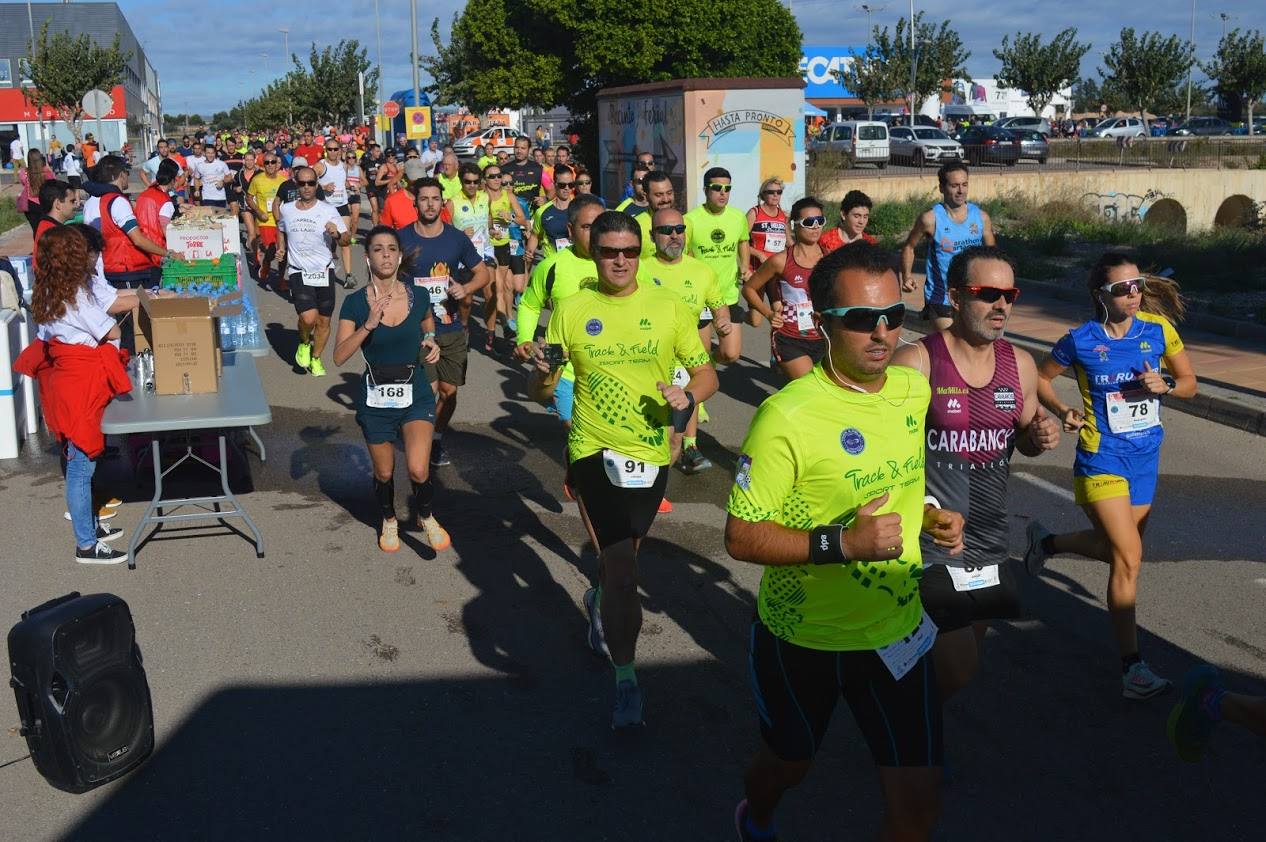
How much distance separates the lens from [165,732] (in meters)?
5.14

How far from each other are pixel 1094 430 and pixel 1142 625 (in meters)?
1.26

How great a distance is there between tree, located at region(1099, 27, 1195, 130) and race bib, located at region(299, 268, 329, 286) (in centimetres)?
5565

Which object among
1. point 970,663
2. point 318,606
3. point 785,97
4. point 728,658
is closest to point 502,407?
point 318,606

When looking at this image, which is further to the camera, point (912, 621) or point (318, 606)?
point (318, 606)

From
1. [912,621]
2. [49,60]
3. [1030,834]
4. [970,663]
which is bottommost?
[1030,834]

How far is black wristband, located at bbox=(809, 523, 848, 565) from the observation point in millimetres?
3229

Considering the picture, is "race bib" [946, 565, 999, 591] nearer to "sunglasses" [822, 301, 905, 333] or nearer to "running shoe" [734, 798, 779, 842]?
"running shoe" [734, 798, 779, 842]

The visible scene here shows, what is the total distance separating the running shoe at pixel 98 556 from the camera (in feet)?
23.7

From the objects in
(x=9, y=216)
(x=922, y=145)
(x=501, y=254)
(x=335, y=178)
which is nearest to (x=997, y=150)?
(x=922, y=145)

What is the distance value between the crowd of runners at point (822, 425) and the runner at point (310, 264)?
136 inches

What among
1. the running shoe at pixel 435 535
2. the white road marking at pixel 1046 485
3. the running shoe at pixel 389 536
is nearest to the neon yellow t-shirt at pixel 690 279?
the running shoe at pixel 435 535

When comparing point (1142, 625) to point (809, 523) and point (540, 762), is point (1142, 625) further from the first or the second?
point (809, 523)

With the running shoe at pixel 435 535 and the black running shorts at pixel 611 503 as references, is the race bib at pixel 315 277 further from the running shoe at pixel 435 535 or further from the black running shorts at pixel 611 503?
the black running shorts at pixel 611 503

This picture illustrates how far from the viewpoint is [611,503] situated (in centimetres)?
520
